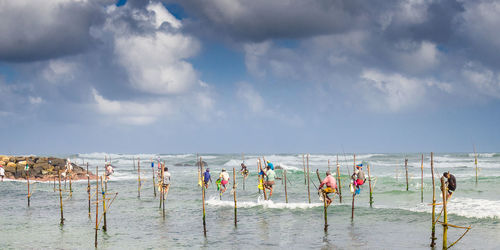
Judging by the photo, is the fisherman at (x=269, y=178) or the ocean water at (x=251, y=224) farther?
the fisherman at (x=269, y=178)

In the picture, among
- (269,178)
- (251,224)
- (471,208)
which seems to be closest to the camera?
(251,224)

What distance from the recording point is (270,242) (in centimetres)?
1584

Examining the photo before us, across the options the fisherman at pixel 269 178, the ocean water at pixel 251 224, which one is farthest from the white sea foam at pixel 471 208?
the fisherman at pixel 269 178

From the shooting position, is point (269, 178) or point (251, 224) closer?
point (251, 224)

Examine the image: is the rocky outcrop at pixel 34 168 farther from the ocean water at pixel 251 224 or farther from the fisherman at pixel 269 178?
the fisherman at pixel 269 178

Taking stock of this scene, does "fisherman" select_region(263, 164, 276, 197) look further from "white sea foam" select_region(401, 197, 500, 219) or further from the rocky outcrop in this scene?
the rocky outcrop

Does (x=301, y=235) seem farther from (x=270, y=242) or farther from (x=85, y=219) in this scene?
(x=85, y=219)

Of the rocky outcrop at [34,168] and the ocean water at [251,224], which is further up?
the rocky outcrop at [34,168]

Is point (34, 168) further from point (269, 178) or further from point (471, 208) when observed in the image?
point (471, 208)

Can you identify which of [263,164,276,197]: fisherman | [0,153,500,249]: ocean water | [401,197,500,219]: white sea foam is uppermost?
[263,164,276,197]: fisherman

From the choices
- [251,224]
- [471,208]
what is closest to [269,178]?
[251,224]

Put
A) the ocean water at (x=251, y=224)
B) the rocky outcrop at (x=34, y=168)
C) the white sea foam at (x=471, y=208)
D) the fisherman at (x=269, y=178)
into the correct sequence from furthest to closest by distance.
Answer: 1. the rocky outcrop at (x=34, y=168)
2. the fisherman at (x=269, y=178)
3. the white sea foam at (x=471, y=208)
4. the ocean water at (x=251, y=224)

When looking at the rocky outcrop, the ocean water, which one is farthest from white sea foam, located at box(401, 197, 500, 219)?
the rocky outcrop

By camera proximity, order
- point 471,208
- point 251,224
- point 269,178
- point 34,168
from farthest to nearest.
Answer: point 34,168, point 269,178, point 471,208, point 251,224
